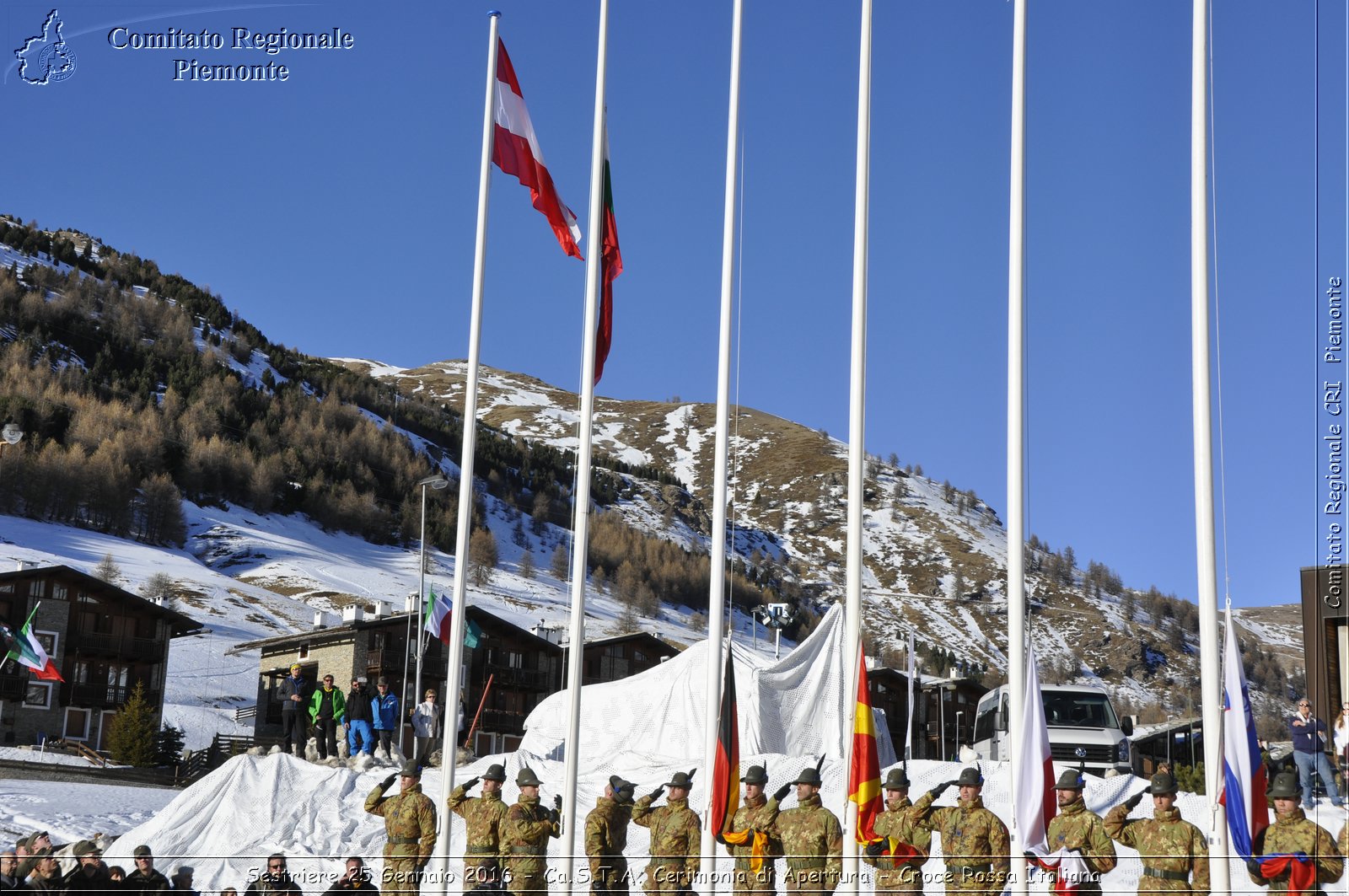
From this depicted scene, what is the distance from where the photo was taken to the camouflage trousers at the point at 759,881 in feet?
48.8

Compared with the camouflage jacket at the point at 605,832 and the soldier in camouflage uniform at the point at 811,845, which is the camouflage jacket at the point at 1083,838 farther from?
the camouflage jacket at the point at 605,832

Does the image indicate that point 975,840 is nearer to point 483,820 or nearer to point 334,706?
point 483,820

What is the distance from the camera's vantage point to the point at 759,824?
15.2 m

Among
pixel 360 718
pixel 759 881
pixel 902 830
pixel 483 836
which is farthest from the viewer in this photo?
pixel 360 718

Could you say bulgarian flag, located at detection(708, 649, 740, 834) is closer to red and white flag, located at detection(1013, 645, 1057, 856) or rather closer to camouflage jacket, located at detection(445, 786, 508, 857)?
camouflage jacket, located at detection(445, 786, 508, 857)

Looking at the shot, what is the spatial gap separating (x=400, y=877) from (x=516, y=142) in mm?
8968

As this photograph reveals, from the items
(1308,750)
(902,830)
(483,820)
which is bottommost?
(483,820)

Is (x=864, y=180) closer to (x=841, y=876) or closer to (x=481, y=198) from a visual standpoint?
(x=481, y=198)

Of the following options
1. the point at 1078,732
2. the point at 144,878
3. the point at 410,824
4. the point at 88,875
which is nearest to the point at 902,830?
the point at 410,824

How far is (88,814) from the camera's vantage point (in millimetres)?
25453

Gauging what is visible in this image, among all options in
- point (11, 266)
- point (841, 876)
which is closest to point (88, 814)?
point (841, 876)

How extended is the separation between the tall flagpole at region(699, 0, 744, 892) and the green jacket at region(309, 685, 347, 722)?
964cm

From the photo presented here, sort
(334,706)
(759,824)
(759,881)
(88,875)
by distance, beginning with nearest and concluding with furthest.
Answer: (759,881)
(88,875)
(759,824)
(334,706)

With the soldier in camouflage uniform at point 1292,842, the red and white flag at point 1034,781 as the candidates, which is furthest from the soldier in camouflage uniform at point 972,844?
the soldier in camouflage uniform at point 1292,842
